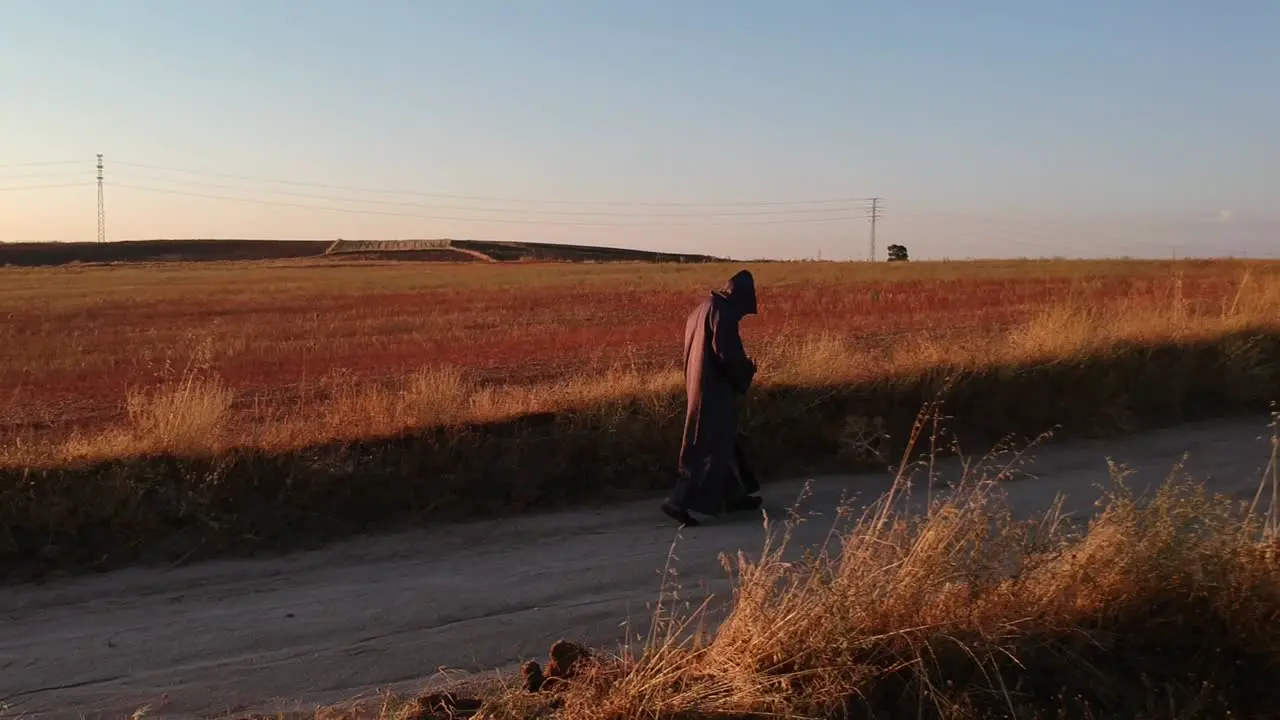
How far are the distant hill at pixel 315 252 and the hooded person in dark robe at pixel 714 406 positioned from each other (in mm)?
82877

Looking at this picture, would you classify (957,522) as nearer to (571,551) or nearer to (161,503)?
(571,551)

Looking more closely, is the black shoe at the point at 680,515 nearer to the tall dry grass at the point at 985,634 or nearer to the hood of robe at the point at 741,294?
the hood of robe at the point at 741,294

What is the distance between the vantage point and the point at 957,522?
15.0ft

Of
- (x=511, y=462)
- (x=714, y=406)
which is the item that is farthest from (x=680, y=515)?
(x=511, y=462)

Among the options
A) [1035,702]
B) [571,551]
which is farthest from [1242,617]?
[571,551]

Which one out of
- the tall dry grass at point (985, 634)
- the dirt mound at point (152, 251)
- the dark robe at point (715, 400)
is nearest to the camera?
the tall dry grass at point (985, 634)

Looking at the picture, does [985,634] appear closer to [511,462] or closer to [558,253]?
[511,462]

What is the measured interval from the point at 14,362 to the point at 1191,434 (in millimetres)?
19503

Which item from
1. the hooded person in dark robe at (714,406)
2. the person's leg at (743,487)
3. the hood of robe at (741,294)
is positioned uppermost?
the hood of robe at (741,294)

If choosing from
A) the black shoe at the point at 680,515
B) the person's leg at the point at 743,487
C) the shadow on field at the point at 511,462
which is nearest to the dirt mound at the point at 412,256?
the shadow on field at the point at 511,462

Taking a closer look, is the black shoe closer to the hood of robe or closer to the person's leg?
the person's leg

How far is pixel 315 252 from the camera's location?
367 feet

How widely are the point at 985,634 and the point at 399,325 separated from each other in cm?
2346

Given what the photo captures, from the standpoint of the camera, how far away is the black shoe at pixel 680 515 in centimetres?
746
